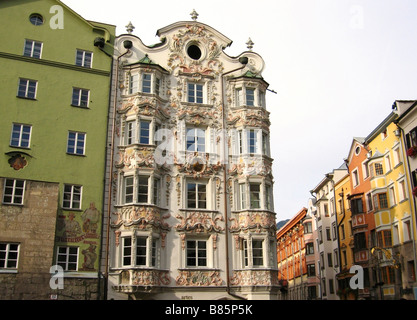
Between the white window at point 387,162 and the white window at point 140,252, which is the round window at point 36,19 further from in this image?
the white window at point 387,162

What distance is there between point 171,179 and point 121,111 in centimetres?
572

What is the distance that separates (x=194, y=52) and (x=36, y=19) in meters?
11.3

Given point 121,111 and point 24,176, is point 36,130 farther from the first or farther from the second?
point 121,111

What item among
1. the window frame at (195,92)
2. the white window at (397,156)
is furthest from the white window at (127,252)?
the white window at (397,156)

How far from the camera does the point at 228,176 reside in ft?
108

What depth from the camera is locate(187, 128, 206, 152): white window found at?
32906 millimetres

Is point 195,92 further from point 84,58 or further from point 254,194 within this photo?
point 254,194

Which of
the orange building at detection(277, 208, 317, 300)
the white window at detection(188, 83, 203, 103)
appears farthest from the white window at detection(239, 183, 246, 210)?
the orange building at detection(277, 208, 317, 300)

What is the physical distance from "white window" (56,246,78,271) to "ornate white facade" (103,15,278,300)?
81.3 inches

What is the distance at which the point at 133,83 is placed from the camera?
109 feet

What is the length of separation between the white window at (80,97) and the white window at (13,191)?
6388mm
